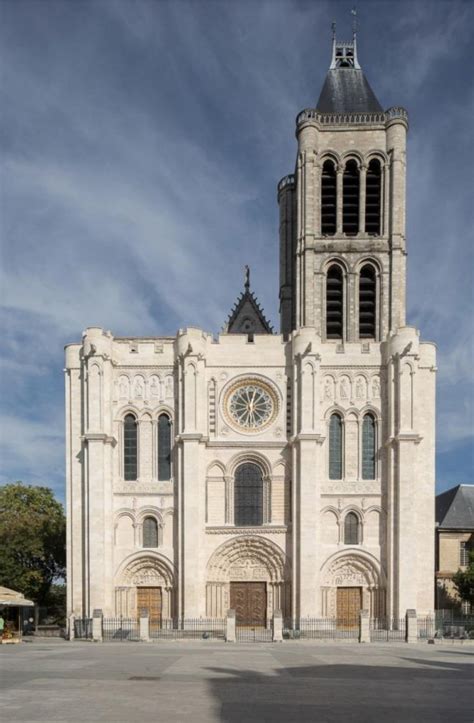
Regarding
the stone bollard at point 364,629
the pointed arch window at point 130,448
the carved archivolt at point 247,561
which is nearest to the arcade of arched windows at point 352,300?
the pointed arch window at point 130,448

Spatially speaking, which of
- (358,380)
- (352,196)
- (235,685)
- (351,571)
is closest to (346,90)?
(352,196)

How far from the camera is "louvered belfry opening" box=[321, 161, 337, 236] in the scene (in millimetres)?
42125

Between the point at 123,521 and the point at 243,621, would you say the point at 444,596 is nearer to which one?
the point at 243,621

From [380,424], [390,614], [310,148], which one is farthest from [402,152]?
[390,614]

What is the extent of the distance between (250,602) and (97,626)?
8.54 metres

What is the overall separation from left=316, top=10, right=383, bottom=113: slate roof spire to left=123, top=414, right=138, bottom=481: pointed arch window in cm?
2365

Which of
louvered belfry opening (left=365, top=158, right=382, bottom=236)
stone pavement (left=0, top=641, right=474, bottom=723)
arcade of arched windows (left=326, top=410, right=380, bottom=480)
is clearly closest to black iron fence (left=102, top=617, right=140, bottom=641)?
stone pavement (left=0, top=641, right=474, bottom=723)

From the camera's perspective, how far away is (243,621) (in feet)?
116

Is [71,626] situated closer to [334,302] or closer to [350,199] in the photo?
[334,302]

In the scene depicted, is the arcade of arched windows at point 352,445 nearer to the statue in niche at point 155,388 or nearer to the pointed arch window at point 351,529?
the pointed arch window at point 351,529

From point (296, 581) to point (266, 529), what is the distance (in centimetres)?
299

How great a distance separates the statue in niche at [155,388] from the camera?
3653cm

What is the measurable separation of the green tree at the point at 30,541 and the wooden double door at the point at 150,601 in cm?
883

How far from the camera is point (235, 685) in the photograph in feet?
52.0
